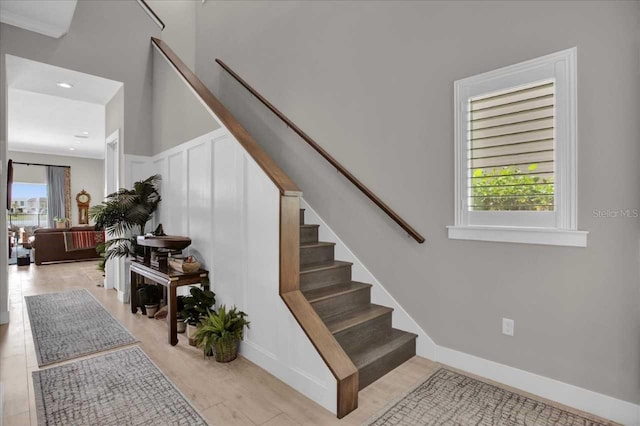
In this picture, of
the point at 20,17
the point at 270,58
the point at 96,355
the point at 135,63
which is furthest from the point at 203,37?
the point at 96,355

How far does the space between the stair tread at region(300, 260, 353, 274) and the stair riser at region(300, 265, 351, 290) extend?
0.08 feet

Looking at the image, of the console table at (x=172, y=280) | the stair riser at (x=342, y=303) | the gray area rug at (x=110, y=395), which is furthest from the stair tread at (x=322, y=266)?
the gray area rug at (x=110, y=395)

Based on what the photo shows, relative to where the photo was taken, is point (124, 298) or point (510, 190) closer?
point (510, 190)

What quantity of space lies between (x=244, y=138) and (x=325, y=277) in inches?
54.4

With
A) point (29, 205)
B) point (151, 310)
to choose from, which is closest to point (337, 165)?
point (151, 310)

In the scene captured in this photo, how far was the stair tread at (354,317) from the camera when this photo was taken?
252 centimetres

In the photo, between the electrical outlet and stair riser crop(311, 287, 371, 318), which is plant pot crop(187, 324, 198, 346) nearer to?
stair riser crop(311, 287, 371, 318)

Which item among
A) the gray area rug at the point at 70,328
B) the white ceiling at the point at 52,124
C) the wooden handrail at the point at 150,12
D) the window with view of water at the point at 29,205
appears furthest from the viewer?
the window with view of water at the point at 29,205

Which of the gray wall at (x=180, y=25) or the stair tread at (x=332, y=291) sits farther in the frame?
the gray wall at (x=180, y=25)

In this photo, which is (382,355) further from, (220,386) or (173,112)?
(173,112)

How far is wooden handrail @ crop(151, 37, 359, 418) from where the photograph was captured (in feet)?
6.59

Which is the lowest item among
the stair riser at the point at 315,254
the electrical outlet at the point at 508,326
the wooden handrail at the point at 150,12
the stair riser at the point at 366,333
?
the stair riser at the point at 366,333

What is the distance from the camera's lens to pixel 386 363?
2492 mm

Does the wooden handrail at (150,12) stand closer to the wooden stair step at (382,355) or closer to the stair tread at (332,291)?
the stair tread at (332,291)
